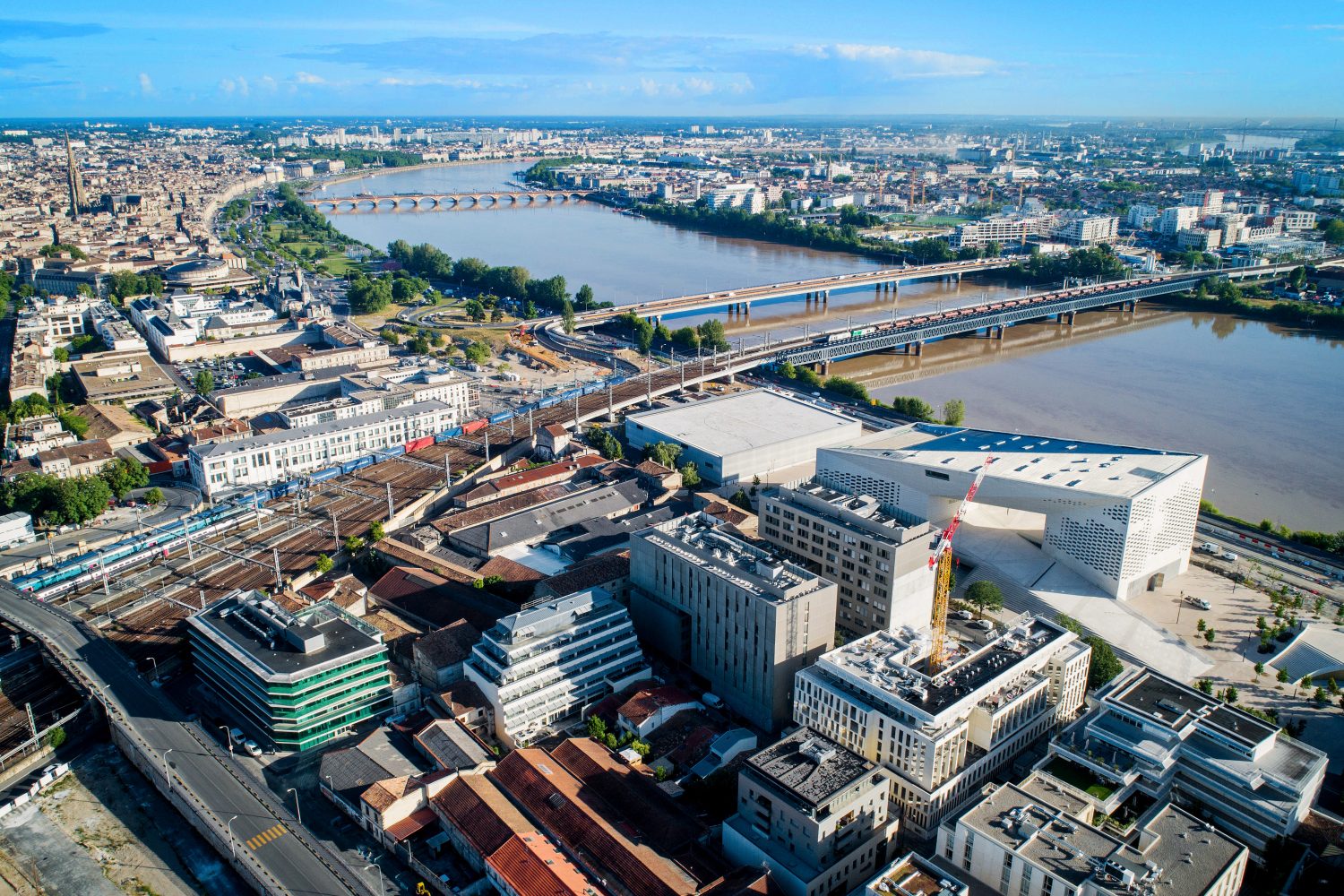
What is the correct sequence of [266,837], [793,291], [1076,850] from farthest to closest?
[793,291] < [266,837] < [1076,850]

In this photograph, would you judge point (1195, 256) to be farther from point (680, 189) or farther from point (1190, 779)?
point (1190, 779)

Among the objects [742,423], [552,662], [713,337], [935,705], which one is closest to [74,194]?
[713,337]

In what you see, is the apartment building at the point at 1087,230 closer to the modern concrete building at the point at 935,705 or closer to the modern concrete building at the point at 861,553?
the modern concrete building at the point at 861,553

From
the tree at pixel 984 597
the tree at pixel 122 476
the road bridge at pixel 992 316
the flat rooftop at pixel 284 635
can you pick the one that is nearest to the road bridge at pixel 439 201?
the road bridge at pixel 992 316

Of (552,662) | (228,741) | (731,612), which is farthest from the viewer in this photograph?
(731,612)

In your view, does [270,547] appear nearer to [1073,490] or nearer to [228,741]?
[228,741]

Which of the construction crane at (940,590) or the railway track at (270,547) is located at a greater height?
the construction crane at (940,590)
